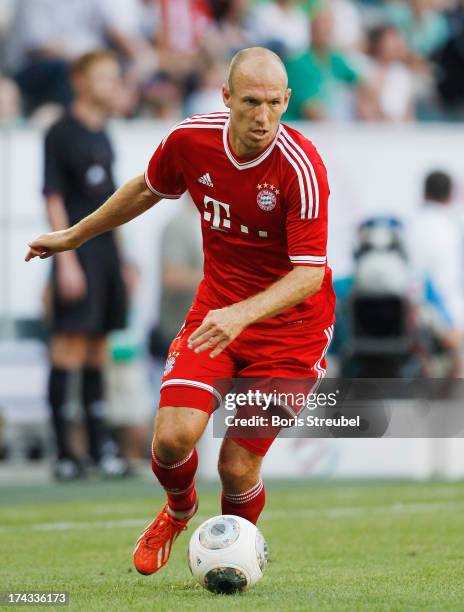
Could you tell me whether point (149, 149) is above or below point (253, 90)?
below

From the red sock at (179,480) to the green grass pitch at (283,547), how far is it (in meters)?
0.29

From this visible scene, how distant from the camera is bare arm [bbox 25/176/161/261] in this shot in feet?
19.7

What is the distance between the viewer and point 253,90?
5402mm

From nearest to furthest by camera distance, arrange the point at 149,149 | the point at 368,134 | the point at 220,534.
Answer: the point at 220,534
the point at 149,149
the point at 368,134

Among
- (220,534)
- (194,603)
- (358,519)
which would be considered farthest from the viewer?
(358,519)

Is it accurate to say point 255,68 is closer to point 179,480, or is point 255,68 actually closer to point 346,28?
point 179,480

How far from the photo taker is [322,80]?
1459 cm

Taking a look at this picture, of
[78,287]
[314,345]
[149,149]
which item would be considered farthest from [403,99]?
[314,345]

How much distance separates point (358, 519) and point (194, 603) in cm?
332

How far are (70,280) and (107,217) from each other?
4.23 meters

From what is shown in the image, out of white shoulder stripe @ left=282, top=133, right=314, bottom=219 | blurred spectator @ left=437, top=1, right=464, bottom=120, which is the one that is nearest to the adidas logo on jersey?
white shoulder stripe @ left=282, top=133, right=314, bottom=219

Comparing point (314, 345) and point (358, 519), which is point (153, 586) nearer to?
point (314, 345)

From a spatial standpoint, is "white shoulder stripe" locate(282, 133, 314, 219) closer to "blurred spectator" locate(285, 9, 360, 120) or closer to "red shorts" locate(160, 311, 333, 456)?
"red shorts" locate(160, 311, 333, 456)

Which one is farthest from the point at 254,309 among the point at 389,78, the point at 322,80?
the point at 389,78
